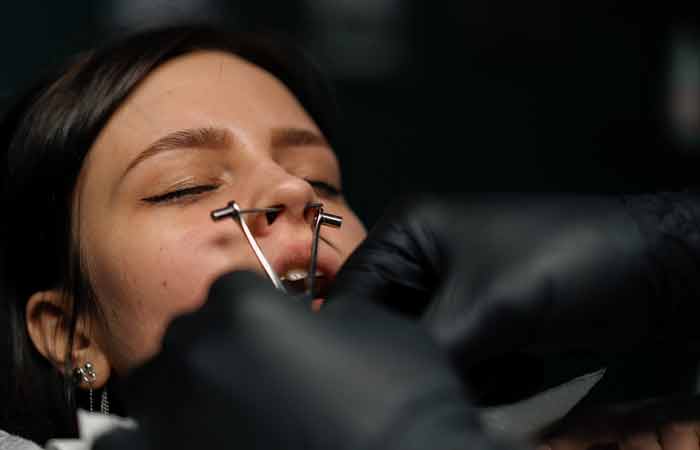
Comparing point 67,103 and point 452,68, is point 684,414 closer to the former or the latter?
point 67,103

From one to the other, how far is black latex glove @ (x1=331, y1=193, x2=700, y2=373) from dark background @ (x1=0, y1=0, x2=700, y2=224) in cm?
117

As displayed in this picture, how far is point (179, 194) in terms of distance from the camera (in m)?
0.85

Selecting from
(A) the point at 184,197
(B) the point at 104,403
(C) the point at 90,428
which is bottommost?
(B) the point at 104,403

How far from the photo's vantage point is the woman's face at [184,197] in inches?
31.0

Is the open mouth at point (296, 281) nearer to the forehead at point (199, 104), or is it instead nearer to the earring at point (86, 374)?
the forehead at point (199, 104)

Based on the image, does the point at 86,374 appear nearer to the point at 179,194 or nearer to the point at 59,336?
the point at 59,336

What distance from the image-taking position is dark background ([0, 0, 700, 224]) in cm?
192

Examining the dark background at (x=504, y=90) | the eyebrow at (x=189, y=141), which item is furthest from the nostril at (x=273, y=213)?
the dark background at (x=504, y=90)

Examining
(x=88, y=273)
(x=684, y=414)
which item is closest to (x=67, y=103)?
(x=88, y=273)

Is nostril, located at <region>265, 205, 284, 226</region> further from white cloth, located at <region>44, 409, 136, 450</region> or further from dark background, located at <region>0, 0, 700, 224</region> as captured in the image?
dark background, located at <region>0, 0, 700, 224</region>

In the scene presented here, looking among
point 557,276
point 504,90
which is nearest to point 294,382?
point 557,276

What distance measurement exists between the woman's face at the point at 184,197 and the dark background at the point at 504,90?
0.88 metres

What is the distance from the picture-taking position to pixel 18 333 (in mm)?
1006

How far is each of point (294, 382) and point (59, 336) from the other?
0.56 m
